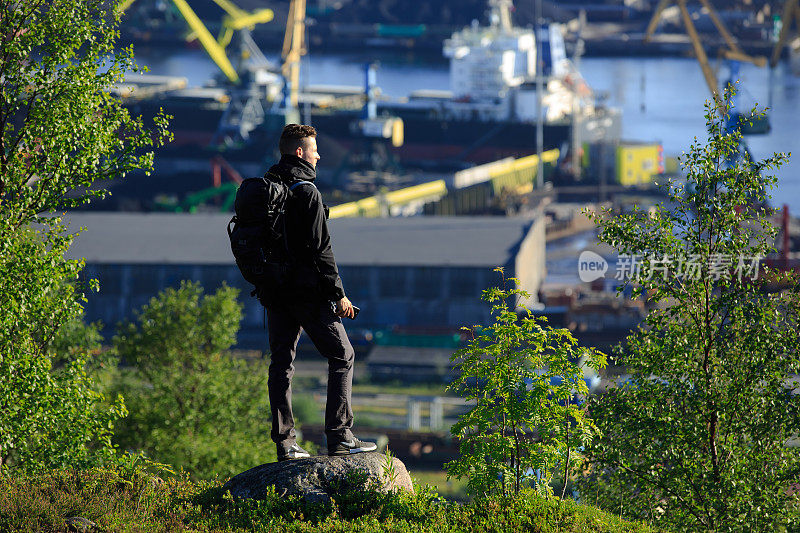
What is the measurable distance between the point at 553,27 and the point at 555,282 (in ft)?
158

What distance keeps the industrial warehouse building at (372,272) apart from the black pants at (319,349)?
98.3 feet

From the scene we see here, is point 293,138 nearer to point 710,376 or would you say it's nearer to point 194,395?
point 710,376

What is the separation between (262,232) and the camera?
238 inches

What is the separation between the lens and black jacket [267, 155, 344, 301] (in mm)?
6055

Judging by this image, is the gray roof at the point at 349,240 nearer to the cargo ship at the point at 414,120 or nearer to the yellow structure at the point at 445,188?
the yellow structure at the point at 445,188

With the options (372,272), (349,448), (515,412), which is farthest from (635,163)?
(349,448)

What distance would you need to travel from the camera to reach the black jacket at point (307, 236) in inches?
238

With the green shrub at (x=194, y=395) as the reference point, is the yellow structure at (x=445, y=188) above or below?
above

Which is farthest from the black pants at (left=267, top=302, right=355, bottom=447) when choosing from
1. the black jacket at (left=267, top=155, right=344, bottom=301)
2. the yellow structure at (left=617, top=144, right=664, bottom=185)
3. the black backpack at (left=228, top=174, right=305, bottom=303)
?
the yellow structure at (left=617, top=144, right=664, bottom=185)

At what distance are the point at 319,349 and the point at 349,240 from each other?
34164 mm

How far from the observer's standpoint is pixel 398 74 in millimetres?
119875

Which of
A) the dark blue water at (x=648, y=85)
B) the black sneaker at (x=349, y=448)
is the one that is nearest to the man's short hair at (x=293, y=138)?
the black sneaker at (x=349, y=448)

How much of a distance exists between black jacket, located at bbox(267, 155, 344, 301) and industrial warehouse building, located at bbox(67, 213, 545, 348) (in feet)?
99.5

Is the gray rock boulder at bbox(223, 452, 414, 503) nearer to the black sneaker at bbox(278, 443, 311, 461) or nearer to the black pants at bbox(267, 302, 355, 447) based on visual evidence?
the black sneaker at bbox(278, 443, 311, 461)
